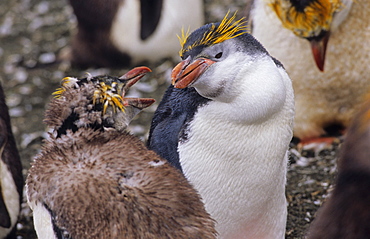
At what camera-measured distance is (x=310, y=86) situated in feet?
12.3

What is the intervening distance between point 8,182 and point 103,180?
4.16 feet

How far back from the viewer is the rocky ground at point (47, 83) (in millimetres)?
3404

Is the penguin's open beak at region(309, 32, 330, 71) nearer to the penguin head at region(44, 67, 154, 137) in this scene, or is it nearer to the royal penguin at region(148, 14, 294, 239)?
the royal penguin at region(148, 14, 294, 239)

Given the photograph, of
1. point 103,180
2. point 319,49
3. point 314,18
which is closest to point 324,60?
point 319,49

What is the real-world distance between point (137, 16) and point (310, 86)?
1.91 metres

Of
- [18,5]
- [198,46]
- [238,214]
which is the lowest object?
[18,5]

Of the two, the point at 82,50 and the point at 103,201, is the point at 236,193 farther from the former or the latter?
the point at 82,50

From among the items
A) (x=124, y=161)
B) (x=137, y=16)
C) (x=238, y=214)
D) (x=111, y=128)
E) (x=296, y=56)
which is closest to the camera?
(x=124, y=161)

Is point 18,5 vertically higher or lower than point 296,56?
lower

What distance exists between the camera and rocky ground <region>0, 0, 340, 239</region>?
3.40 meters

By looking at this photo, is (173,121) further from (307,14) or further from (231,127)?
(307,14)

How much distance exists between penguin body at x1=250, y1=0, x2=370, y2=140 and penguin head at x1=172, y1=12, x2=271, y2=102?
1063 mm

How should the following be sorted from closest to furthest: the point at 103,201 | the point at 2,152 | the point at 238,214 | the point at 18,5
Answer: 1. the point at 103,201
2. the point at 238,214
3. the point at 2,152
4. the point at 18,5

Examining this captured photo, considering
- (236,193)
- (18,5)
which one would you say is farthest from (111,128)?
(18,5)
